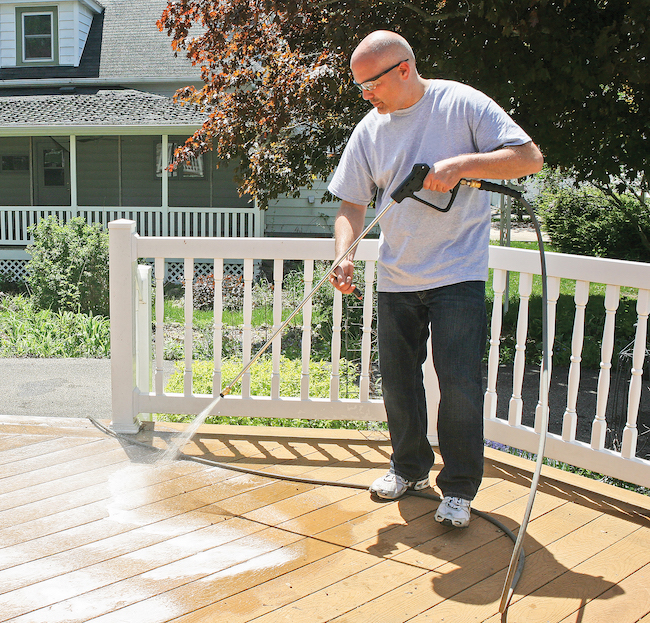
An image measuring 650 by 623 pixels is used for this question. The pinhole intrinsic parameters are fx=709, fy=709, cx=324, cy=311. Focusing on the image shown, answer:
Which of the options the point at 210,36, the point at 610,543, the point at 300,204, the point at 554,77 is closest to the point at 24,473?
the point at 610,543

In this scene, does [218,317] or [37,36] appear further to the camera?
[37,36]

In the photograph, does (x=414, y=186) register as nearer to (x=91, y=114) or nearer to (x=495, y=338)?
Answer: (x=495, y=338)

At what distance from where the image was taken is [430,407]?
3318 mm

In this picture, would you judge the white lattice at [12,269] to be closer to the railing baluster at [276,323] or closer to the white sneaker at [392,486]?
the railing baluster at [276,323]

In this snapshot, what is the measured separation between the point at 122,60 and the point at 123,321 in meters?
13.0

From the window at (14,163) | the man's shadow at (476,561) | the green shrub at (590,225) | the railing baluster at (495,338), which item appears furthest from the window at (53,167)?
the man's shadow at (476,561)

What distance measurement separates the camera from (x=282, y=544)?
239 cm

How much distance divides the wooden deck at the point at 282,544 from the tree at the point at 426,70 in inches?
123

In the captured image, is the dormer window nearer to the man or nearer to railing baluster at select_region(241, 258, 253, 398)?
railing baluster at select_region(241, 258, 253, 398)

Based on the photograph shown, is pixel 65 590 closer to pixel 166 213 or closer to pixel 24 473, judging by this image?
pixel 24 473

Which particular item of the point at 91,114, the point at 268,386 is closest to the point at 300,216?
the point at 91,114

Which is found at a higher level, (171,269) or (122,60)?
(122,60)

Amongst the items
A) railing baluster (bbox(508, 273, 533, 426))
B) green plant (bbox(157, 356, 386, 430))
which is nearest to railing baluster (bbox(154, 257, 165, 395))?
green plant (bbox(157, 356, 386, 430))

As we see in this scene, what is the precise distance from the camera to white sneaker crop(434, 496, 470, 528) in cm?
249
